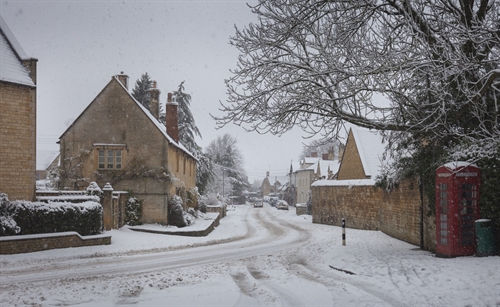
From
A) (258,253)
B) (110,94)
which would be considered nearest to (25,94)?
(110,94)

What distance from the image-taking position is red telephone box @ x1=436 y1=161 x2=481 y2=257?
35.6 ft

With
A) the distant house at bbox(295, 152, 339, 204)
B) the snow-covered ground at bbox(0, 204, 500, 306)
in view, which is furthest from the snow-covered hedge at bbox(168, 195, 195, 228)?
the distant house at bbox(295, 152, 339, 204)

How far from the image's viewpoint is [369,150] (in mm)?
34844

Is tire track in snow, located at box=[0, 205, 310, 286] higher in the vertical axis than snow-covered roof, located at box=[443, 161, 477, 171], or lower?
lower

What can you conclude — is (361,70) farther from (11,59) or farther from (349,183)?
(349,183)

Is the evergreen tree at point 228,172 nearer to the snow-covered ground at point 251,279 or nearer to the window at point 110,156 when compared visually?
the window at point 110,156

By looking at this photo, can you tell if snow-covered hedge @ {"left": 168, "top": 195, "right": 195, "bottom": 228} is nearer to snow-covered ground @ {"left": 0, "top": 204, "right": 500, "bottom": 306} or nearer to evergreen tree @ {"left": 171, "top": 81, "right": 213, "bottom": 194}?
snow-covered ground @ {"left": 0, "top": 204, "right": 500, "bottom": 306}

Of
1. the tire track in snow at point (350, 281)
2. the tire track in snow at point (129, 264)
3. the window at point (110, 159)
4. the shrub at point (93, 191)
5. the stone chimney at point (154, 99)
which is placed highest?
the stone chimney at point (154, 99)

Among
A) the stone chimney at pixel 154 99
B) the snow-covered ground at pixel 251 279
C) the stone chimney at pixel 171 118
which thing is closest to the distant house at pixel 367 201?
the snow-covered ground at pixel 251 279

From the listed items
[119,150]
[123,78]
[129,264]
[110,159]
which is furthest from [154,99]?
[129,264]

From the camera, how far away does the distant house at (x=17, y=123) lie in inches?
698

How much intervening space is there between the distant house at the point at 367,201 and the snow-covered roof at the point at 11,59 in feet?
48.2

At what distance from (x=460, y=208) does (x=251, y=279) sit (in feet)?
18.6

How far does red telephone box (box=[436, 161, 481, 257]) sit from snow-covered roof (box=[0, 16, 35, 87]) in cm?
1695
